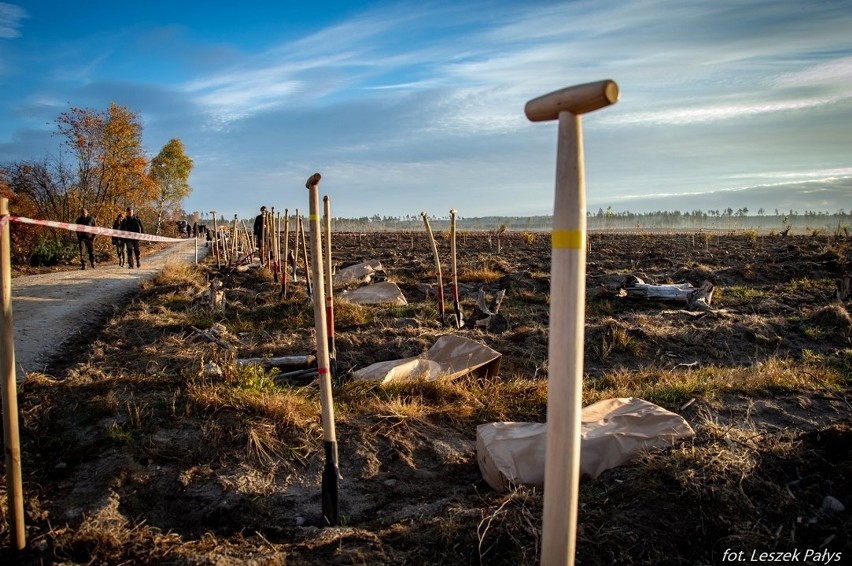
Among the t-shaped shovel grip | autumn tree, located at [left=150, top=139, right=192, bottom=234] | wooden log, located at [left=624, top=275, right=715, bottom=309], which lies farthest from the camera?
autumn tree, located at [left=150, top=139, right=192, bottom=234]

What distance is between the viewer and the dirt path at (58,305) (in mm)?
7535

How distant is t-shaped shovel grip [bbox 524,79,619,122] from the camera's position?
1.77 m

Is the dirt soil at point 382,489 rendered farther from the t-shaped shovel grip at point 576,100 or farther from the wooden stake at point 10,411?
the t-shaped shovel grip at point 576,100

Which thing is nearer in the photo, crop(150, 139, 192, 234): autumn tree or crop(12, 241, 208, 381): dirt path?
crop(12, 241, 208, 381): dirt path

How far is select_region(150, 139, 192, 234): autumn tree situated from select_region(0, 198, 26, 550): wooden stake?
5103 centimetres

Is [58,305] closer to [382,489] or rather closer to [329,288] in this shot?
[329,288]

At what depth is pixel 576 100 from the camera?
1.83 metres

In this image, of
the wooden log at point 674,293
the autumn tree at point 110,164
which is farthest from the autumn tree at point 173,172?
the wooden log at point 674,293

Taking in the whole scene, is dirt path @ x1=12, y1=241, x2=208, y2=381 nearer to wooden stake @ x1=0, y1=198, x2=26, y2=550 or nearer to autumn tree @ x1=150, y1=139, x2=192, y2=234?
wooden stake @ x1=0, y1=198, x2=26, y2=550

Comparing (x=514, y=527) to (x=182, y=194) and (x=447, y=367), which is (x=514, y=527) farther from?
(x=182, y=194)

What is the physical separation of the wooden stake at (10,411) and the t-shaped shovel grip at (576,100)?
95.6 inches

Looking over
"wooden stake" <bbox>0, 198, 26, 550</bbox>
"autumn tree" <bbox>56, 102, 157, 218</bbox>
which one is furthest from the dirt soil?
"autumn tree" <bbox>56, 102, 157, 218</bbox>

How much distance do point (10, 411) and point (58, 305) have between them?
Answer: 9521 millimetres

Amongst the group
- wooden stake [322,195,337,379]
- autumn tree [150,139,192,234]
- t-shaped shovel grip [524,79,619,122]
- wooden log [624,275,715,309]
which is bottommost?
wooden log [624,275,715,309]
